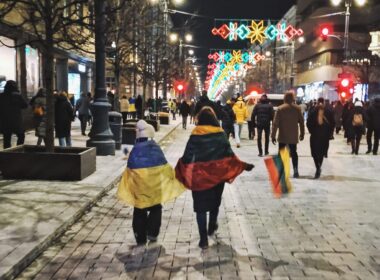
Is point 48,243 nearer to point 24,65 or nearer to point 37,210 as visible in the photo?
point 37,210

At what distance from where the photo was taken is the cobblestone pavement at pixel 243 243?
543cm

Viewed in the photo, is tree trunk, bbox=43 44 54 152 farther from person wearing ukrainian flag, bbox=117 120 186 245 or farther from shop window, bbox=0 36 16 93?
shop window, bbox=0 36 16 93

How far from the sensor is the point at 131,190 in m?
6.28

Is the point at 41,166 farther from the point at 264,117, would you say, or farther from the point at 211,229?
the point at 264,117

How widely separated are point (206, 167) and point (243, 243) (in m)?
0.96

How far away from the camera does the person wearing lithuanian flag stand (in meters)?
6.26

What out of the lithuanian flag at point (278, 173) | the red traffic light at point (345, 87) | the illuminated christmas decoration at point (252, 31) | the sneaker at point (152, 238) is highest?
the illuminated christmas decoration at point (252, 31)

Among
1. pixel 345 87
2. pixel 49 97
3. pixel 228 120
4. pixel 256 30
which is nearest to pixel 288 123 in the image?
pixel 49 97

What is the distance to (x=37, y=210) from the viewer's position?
7711mm

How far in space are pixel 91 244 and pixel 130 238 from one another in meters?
0.49

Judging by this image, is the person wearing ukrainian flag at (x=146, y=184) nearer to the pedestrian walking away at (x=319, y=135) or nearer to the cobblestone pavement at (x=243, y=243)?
the cobblestone pavement at (x=243, y=243)

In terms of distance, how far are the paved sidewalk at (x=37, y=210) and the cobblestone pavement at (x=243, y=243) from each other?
0.47 ft

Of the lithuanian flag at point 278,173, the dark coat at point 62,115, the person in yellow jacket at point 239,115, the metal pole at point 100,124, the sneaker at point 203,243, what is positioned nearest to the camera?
the sneaker at point 203,243

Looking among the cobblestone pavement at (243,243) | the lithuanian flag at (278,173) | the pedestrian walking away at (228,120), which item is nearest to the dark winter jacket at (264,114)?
the pedestrian walking away at (228,120)
